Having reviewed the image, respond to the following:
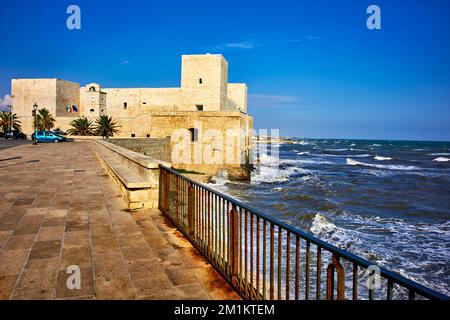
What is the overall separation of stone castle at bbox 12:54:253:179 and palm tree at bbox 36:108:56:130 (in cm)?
72

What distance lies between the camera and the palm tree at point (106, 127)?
3453 centimetres

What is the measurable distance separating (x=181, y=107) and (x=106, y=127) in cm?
955

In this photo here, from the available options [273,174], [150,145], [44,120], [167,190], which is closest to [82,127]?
[44,120]

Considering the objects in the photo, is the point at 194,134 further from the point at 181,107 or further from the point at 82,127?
the point at 82,127

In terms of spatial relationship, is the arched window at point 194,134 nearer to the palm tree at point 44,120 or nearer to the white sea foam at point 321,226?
the white sea foam at point 321,226

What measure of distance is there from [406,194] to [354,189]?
283cm

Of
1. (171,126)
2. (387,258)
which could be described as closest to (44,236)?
(387,258)

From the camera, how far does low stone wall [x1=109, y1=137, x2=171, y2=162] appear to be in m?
21.0

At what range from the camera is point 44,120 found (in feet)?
129

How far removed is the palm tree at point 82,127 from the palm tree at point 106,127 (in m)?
1.49

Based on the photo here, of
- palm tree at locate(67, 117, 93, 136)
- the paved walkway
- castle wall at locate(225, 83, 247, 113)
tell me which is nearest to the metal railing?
the paved walkway
